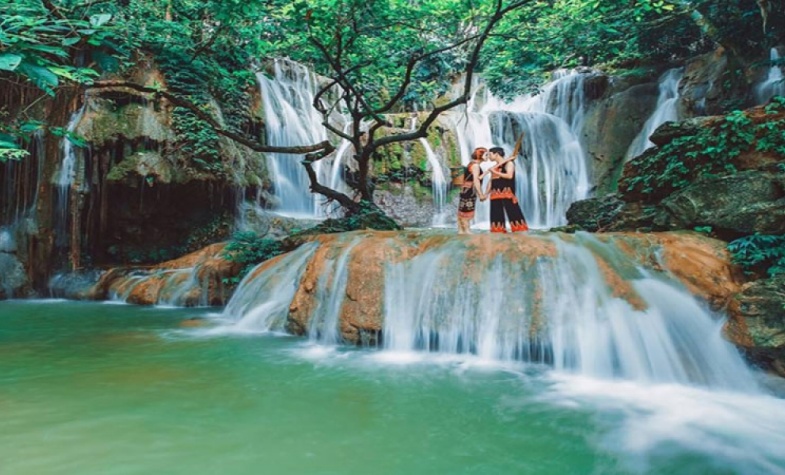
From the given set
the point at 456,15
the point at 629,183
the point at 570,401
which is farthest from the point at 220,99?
the point at 570,401

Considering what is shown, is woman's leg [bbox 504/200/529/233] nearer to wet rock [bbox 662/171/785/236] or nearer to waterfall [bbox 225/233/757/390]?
waterfall [bbox 225/233/757/390]

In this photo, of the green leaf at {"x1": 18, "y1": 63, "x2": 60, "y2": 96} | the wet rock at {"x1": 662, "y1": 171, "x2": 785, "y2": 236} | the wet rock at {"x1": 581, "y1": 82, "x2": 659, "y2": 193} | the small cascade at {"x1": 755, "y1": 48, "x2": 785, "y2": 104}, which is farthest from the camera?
the wet rock at {"x1": 581, "y1": 82, "x2": 659, "y2": 193}

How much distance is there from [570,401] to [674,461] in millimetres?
1012

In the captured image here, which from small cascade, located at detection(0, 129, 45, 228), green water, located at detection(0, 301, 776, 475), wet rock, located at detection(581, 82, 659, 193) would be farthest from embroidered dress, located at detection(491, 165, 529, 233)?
small cascade, located at detection(0, 129, 45, 228)

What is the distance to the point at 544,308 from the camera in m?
4.94

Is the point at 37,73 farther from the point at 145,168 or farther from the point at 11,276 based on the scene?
the point at 11,276

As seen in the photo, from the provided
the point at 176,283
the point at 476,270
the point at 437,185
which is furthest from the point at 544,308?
the point at 437,185

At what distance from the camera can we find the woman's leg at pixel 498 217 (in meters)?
7.38

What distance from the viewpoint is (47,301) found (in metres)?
9.50

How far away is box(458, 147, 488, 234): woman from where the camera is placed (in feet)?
23.7

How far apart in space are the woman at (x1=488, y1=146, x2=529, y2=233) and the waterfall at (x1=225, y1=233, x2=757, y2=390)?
63.9 inches

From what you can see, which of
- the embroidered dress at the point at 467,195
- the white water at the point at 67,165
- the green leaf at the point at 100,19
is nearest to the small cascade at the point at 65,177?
the white water at the point at 67,165

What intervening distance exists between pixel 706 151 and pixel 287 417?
652 centimetres

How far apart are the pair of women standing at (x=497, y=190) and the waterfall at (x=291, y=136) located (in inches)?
261
